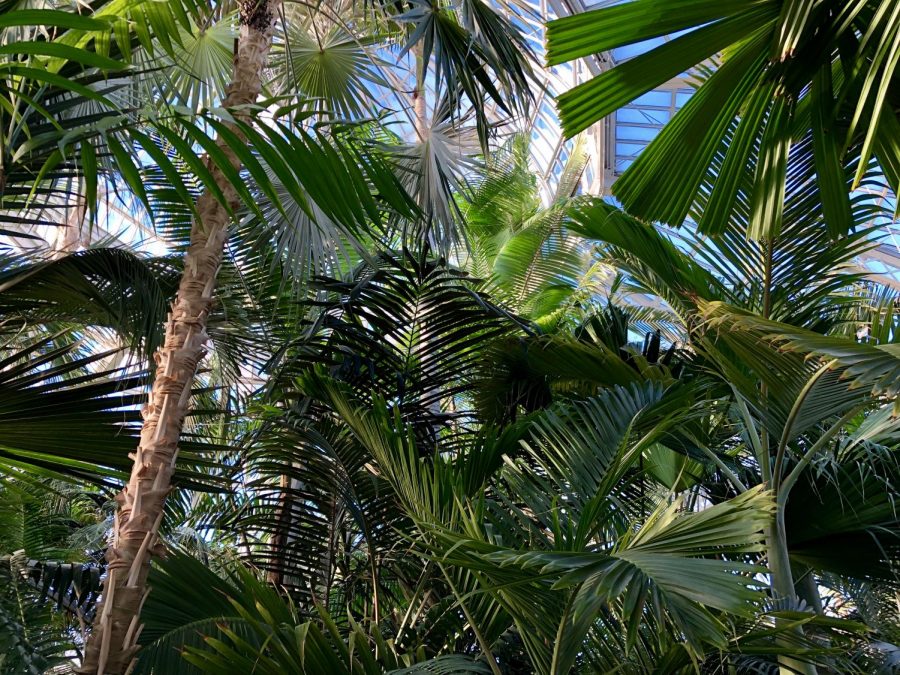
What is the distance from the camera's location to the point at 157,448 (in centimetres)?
205

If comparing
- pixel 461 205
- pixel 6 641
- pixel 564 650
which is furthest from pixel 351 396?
pixel 461 205

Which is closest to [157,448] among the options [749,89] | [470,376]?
[749,89]

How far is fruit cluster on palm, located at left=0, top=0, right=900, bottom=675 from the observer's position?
52.6 inches

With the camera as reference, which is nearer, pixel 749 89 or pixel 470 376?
pixel 749 89

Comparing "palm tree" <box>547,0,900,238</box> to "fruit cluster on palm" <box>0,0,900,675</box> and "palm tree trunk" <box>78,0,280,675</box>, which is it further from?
"palm tree trunk" <box>78,0,280,675</box>

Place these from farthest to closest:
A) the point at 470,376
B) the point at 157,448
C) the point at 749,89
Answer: the point at 470,376 < the point at 157,448 < the point at 749,89

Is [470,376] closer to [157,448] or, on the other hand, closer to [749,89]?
[157,448]

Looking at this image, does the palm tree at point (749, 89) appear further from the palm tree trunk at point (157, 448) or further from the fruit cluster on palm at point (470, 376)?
the palm tree trunk at point (157, 448)

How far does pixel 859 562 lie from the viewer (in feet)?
8.50

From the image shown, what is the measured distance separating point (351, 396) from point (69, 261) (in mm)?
1129

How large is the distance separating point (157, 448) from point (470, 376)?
71.5 inches

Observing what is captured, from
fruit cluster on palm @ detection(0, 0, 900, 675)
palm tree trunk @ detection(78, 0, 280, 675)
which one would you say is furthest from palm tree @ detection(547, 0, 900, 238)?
palm tree trunk @ detection(78, 0, 280, 675)

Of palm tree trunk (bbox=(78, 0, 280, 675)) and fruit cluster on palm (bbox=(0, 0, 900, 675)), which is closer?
fruit cluster on palm (bbox=(0, 0, 900, 675))

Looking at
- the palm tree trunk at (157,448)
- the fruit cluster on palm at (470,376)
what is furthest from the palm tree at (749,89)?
the palm tree trunk at (157,448)
